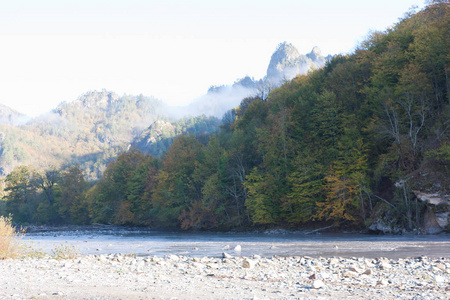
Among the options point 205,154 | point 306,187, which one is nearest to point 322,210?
point 306,187

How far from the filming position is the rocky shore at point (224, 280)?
31.9 ft

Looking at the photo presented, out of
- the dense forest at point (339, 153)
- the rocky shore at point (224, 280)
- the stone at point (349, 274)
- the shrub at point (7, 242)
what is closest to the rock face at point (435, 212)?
the dense forest at point (339, 153)

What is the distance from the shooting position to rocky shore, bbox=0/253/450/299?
31.9ft

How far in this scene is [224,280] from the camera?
12273mm

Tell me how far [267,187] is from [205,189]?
1150 centimetres

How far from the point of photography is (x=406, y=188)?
37.5m

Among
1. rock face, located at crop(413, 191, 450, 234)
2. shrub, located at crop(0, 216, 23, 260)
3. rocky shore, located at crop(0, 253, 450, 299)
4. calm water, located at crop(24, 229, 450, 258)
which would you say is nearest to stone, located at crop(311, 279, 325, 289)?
rocky shore, located at crop(0, 253, 450, 299)

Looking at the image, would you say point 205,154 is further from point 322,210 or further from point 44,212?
point 44,212

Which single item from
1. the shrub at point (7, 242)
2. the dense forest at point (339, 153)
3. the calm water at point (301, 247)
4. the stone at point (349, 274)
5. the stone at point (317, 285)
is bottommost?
the calm water at point (301, 247)

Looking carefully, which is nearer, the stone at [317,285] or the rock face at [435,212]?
the stone at [317,285]

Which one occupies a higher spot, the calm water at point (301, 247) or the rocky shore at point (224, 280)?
the rocky shore at point (224, 280)

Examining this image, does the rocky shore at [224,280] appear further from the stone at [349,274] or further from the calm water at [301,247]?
the calm water at [301,247]

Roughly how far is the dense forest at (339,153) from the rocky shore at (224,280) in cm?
2513

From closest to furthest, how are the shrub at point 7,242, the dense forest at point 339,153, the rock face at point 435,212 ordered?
the shrub at point 7,242 < the rock face at point 435,212 < the dense forest at point 339,153
